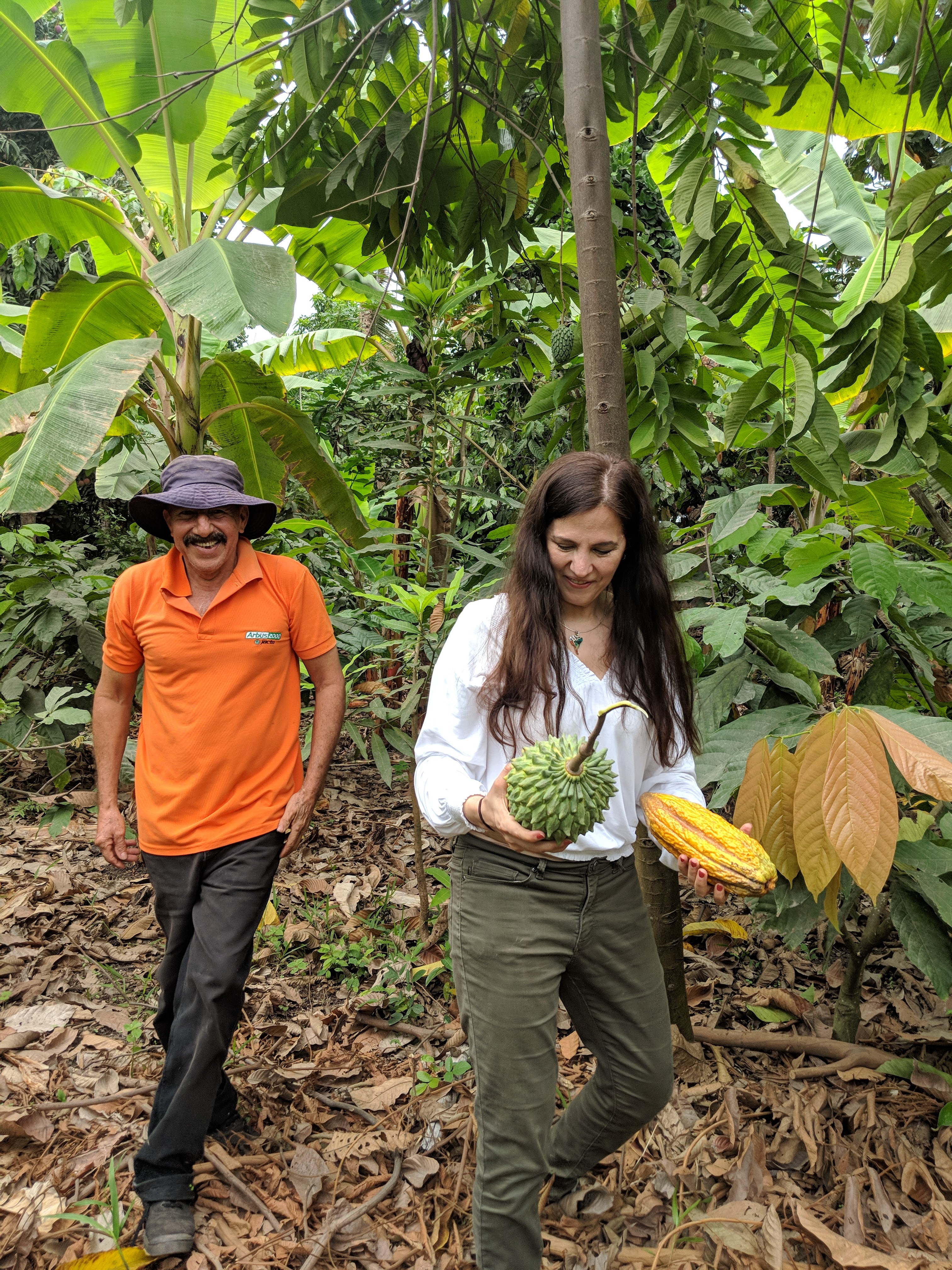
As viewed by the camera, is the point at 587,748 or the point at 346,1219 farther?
the point at 346,1219

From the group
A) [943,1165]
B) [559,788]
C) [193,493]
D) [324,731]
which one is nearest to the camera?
[559,788]

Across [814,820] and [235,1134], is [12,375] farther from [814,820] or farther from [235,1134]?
[814,820]

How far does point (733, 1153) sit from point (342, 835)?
2.78 metres

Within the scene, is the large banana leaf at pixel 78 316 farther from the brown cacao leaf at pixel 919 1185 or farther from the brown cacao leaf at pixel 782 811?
the brown cacao leaf at pixel 919 1185

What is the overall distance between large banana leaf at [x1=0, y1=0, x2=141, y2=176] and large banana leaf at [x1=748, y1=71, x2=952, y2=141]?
2.99 meters

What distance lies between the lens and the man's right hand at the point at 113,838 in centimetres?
272

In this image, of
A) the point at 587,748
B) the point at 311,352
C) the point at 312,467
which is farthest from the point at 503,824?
the point at 311,352

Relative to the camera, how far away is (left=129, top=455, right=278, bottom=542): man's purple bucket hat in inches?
100

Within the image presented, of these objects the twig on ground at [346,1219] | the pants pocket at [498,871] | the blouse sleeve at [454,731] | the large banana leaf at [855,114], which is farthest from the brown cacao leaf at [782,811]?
the large banana leaf at [855,114]

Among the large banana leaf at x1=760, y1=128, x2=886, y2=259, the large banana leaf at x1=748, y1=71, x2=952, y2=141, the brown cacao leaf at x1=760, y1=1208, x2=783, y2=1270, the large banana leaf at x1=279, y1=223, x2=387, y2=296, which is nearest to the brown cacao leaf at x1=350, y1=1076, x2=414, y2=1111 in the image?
the brown cacao leaf at x1=760, y1=1208, x2=783, y2=1270

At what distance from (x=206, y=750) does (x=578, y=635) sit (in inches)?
47.1

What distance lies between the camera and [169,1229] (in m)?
2.28

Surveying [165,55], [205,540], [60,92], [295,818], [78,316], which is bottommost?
[295,818]

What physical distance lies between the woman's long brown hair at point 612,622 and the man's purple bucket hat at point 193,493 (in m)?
1.00
